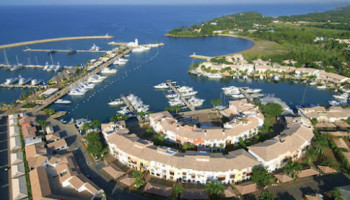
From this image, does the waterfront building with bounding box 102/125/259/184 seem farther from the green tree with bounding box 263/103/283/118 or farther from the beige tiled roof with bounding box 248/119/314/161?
the green tree with bounding box 263/103/283/118

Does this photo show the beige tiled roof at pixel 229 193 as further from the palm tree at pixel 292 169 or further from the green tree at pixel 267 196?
the palm tree at pixel 292 169

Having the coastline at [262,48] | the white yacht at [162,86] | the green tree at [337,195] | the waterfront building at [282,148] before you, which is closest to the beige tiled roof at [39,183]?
the waterfront building at [282,148]

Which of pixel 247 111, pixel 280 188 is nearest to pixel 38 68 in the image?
pixel 247 111

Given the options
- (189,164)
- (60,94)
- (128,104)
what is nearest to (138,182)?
(189,164)

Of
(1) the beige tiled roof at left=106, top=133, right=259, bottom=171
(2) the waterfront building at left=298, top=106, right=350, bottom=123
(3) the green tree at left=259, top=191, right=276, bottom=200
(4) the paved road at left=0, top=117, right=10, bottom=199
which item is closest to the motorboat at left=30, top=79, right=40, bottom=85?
(4) the paved road at left=0, top=117, right=10, bottom=199

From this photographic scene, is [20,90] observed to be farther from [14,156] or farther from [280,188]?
[280,188]
